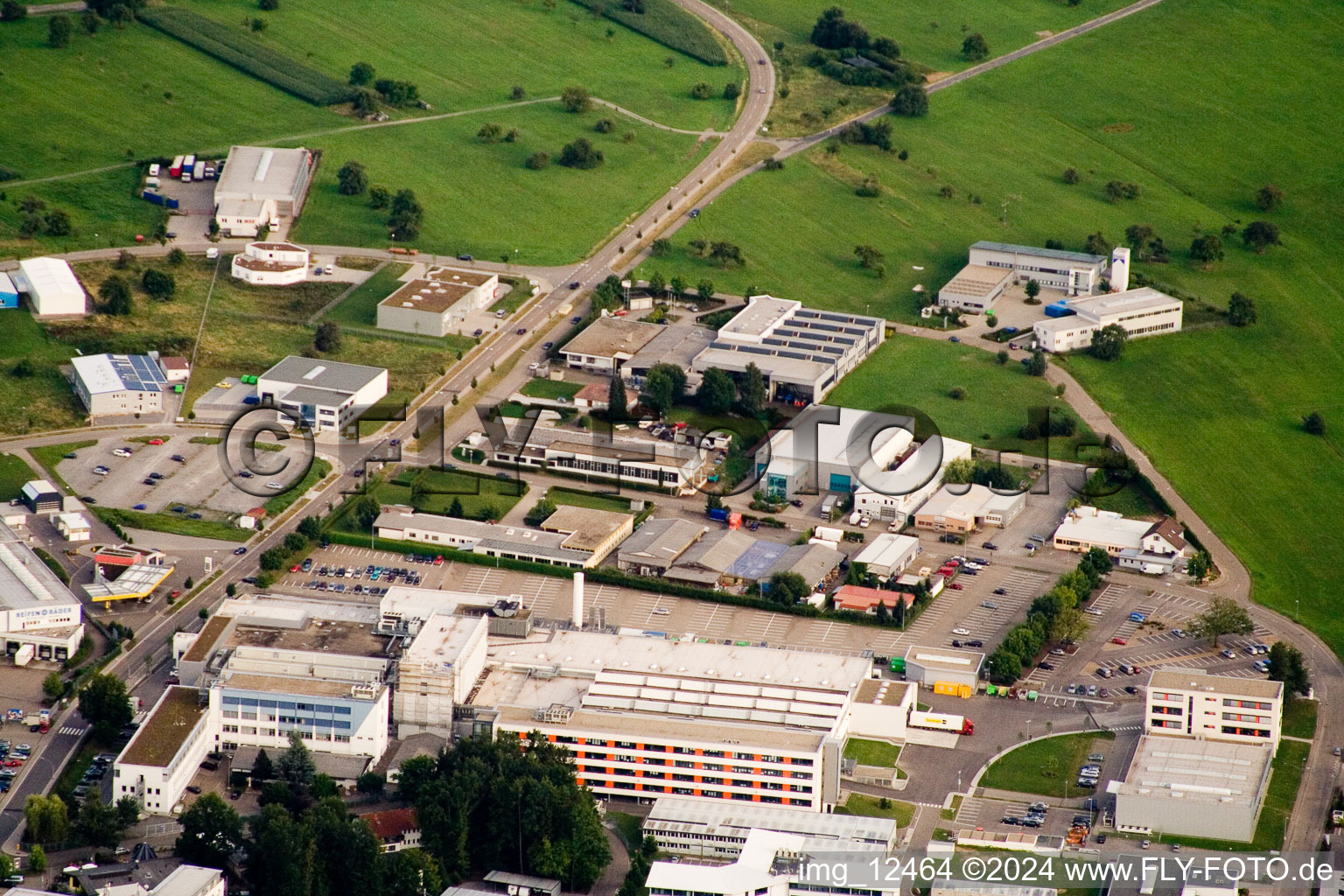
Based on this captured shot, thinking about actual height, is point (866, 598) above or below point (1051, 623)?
below

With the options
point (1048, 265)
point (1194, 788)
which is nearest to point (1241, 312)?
point (1048, 265)

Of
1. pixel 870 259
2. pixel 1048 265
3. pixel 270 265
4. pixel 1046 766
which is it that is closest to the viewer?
pixel 1046 766

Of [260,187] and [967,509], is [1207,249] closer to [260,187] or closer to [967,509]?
[967,509]

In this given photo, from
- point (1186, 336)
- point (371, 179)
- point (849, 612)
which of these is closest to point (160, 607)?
point (849, 612)

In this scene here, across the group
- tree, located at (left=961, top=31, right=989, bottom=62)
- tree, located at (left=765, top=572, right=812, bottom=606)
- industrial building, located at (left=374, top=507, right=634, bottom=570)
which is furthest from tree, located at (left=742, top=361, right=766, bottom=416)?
tree, located at (left=961, top=31, right=989, bottom=62)

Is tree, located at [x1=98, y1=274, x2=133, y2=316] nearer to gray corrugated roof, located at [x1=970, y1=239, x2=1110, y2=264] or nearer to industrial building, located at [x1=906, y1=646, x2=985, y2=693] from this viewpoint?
gray corrugated roof, located at [x1=970, y1=239, x2=1110, y2=264]

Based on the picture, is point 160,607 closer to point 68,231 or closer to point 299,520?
point 299,520
